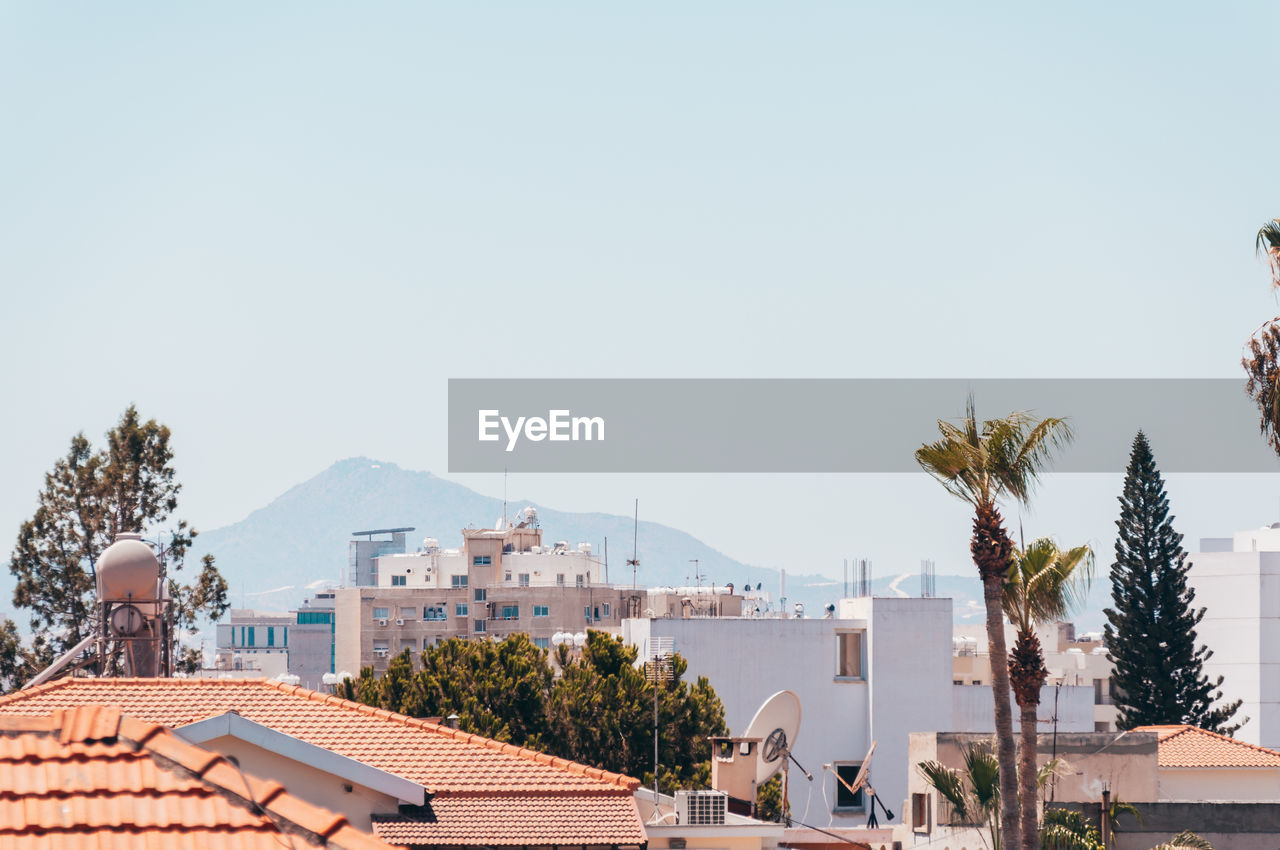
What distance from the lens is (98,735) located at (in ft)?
23.1

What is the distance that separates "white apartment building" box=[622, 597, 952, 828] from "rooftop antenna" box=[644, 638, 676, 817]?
58cm

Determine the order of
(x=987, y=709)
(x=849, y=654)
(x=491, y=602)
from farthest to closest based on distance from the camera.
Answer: (x=491, y=602) < (x=987, y=709) < (x=849, y=654)

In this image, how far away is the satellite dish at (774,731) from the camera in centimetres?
3447

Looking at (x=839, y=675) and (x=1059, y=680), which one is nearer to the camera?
(x=839, y=675)

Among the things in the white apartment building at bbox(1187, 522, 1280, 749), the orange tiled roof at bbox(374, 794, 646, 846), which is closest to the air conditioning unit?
the orange tiled roof at bbox(374, 794, 646, 846)

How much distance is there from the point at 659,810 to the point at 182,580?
34.4 meters

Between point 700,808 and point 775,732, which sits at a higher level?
point 775,732

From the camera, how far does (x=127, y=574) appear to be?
2967 cm

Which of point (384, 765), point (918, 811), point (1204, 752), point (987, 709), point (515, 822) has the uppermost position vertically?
point (384, 765)

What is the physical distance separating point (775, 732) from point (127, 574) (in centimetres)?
1314

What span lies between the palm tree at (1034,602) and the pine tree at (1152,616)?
48.7 m

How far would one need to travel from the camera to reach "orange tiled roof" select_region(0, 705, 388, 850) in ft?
21.6

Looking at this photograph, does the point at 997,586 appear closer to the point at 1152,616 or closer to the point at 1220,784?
the point at 1220,784

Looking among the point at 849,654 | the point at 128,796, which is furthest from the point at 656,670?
the point at 128,796
